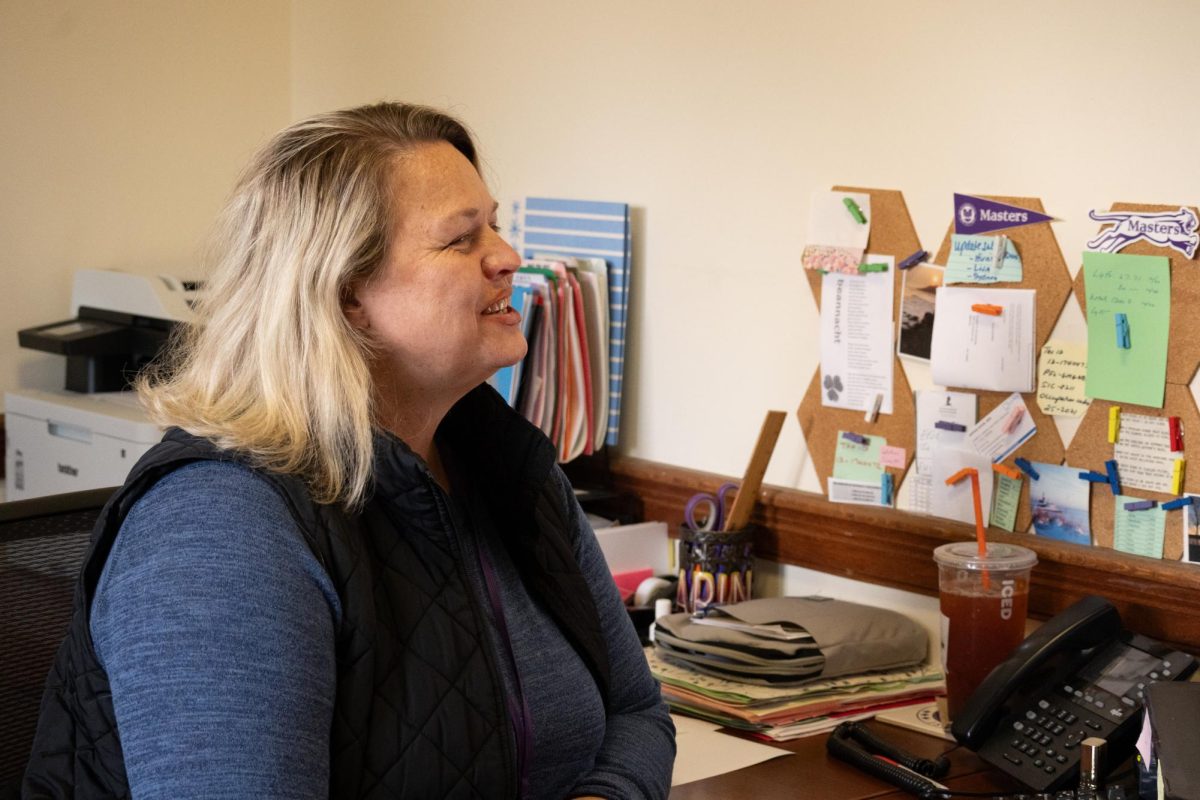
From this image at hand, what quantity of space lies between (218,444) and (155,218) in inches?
80.9

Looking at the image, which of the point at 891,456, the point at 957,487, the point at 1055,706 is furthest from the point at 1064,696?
the point at 891,456

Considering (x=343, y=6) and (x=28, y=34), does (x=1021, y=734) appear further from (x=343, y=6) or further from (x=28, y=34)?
(x=28, y=34)

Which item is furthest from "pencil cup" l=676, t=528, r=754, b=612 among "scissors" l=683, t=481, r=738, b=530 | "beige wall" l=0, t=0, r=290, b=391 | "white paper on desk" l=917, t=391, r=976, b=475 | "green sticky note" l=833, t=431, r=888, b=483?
"beige wall" l=0, t=0, r=290, b=391

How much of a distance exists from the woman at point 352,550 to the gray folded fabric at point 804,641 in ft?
1.02

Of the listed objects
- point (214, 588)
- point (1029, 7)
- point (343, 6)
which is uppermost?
point (343, 6)

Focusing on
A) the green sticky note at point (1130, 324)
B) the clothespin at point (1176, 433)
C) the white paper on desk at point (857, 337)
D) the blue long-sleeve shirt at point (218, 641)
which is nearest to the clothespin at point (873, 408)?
the white paper on desk at point (857, 337)

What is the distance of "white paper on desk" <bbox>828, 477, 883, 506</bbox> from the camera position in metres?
2.08

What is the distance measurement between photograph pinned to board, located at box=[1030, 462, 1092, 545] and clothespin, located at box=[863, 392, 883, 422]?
10.4 inches

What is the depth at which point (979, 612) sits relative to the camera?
1753mm

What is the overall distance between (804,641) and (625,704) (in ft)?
1.28

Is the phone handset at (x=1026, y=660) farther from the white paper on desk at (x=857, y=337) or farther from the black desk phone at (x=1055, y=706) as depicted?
the white paper on desk at (x=857, y=337)

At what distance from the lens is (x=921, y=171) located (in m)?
1.98

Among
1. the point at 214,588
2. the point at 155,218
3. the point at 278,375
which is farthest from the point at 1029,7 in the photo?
the point at 155,218

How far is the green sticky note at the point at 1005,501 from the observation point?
192 cm
